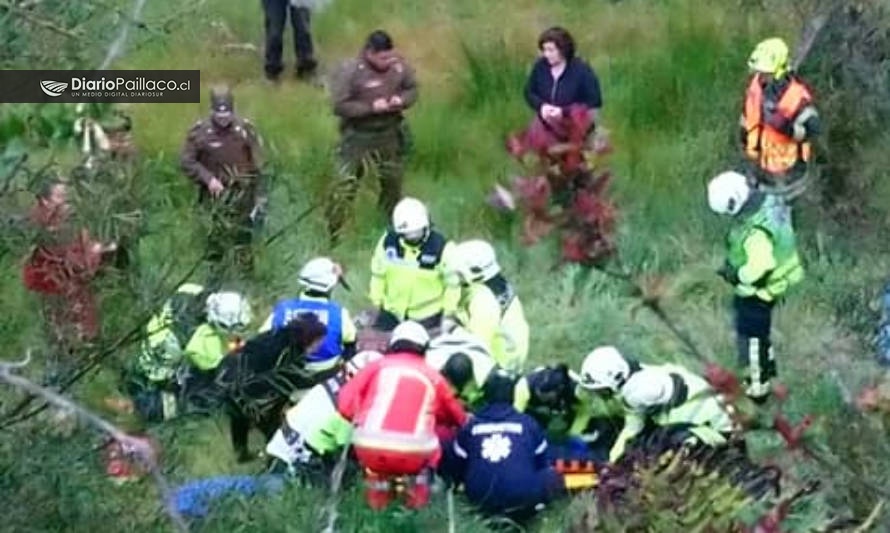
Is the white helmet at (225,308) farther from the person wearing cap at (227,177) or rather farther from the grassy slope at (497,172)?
the person wearing cap at (227,177)

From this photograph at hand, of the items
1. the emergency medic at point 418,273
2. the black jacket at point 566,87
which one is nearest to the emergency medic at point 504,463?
the emergency medic at point 418,273

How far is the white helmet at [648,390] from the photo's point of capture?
307 inches

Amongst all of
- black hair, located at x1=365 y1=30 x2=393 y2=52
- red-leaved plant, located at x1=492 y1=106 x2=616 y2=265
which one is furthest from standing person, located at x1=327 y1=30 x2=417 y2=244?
red-leaved plant, located at x1=492 y1=106 x2=616 y2=265

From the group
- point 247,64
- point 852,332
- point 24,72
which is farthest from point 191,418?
point 247,64

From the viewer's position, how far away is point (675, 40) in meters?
13.7

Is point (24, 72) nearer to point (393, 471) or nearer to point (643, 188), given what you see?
point (393, 471)

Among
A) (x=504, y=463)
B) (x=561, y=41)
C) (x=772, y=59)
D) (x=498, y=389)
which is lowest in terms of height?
(x=504, y=463)

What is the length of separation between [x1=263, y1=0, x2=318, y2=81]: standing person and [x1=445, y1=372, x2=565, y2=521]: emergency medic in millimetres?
6544

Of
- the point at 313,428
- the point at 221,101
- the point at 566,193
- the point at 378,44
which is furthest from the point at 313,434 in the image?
the point at 566,193

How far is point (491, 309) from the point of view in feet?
28.7

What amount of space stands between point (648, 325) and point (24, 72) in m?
4.81

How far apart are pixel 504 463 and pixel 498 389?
1.40 ft

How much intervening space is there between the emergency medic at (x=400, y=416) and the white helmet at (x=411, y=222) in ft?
3.92

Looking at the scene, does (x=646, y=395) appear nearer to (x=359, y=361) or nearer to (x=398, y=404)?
(x=398, y=404)
